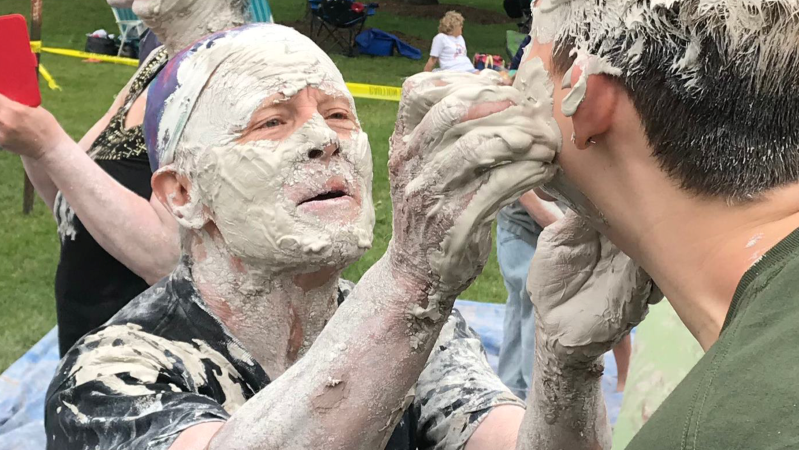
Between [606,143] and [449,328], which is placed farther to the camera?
[449,328]

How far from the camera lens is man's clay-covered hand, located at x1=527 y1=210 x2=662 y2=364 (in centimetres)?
147

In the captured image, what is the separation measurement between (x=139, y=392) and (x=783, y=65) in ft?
3.89

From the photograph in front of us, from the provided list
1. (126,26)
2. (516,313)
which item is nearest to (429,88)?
(516,313)

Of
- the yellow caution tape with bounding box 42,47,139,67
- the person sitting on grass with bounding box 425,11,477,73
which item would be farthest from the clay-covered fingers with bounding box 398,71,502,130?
the yellow caution tape with bounding box 42,47,139,67

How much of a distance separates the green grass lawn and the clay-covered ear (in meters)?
3.26

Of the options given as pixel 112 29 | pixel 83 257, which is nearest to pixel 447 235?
pixel 83 257

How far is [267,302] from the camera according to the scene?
1.75 meters

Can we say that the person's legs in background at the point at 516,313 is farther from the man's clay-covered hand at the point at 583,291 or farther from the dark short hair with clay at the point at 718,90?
the dark short hair with clay at the point at 718,90

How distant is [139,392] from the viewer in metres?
1.48

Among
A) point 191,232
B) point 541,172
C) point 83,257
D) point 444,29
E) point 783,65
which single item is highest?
point 783,65

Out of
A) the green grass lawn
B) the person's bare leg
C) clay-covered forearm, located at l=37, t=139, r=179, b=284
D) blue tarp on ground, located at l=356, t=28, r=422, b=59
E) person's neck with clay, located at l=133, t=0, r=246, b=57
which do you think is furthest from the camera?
blue tarp on ground, located at l=356, t=28, r=422, b=59

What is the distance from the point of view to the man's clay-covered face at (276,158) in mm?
1725

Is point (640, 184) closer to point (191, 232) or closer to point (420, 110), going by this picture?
A: point (420, 110)

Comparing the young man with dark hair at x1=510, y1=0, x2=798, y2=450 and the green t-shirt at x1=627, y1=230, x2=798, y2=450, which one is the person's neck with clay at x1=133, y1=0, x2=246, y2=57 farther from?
the green t-shirt at x1=627, y1=230, x2=798, y2=450
